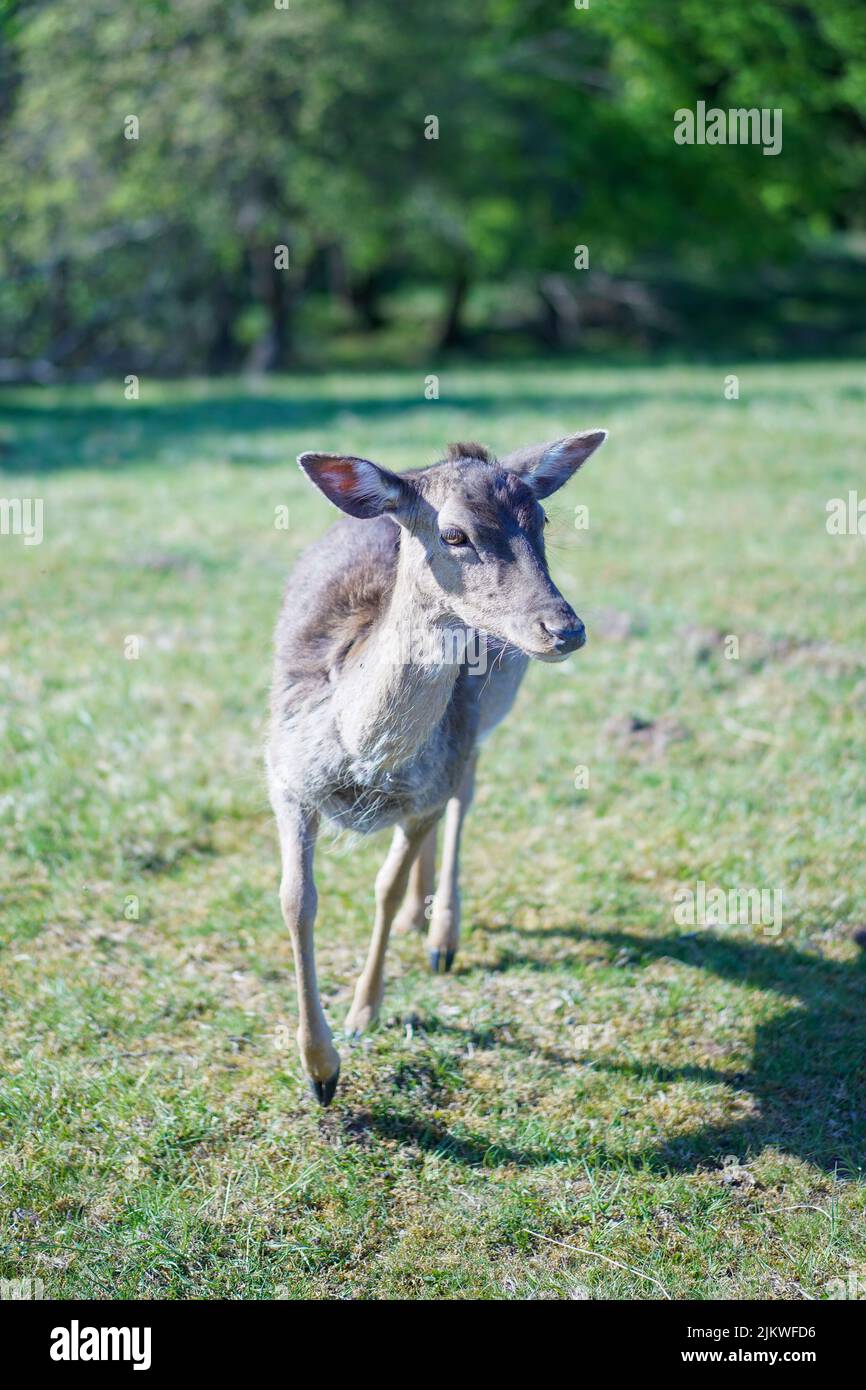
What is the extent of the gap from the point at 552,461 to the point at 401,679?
887 millimetres

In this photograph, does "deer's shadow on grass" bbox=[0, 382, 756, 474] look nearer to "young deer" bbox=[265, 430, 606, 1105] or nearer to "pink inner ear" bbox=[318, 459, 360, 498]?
"young deer" bbox=[265, 430, 606, 1105]

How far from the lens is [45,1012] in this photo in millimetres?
4777

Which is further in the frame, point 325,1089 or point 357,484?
point 325,1089

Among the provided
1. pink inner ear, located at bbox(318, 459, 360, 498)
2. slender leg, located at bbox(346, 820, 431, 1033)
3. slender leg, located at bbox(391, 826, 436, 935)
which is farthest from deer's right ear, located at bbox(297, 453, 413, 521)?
slender leg, located at bbox(391, 826, 436, 935)

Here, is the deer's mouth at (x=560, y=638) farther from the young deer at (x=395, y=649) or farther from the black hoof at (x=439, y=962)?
the black hoof at (x=439, y=962)

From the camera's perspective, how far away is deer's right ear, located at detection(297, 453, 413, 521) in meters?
3.98

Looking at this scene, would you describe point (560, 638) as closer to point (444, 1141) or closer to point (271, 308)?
point (444, 1141)

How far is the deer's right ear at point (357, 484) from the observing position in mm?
3982

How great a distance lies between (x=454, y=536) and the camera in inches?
157

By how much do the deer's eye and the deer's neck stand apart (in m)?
0.19

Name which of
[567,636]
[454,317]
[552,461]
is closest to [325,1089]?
[567,636]

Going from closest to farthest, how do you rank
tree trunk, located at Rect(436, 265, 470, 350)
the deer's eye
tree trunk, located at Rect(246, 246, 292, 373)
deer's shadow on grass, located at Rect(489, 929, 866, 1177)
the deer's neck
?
the deer's eye
the deer's neck
deer's shadow on grass, located at Rect(489, 929, 866, 1177)
tree trunk, located at Rect(246, 246, 292, 373)
tree trunk, located at Rect(436, 265, 470, 350)

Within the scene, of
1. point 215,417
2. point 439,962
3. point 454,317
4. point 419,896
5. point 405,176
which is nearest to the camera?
point 439,962

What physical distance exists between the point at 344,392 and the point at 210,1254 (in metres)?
17.4
